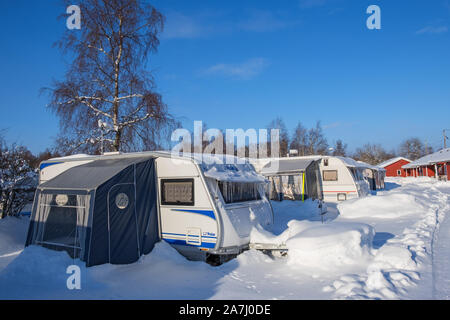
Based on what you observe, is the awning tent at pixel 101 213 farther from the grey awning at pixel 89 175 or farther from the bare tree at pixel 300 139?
the bare tree at pixel 300 139

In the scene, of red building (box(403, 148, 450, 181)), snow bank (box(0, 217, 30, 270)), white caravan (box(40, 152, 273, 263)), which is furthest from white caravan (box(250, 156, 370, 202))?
red building (box(403, 148, 450, 181))

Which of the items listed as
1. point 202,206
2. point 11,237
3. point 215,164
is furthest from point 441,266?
point 11,237

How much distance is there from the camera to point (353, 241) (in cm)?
593

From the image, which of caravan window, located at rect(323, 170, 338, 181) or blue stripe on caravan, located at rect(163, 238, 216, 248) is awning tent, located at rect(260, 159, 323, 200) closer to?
caravan window, located at rect(323, 170, 338, 181)

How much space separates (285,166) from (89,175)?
36.4ft

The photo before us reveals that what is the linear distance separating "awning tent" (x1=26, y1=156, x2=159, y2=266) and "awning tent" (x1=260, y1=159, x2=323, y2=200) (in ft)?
31.0

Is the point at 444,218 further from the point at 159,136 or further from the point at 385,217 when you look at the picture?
the point at 159,136

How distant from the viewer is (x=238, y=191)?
7.47 meters

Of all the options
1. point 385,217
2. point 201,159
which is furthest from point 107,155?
point 385,217

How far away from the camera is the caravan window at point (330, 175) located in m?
16.6

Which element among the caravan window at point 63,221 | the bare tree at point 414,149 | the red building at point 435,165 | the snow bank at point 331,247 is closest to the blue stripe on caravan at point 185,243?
the snow bank at point 331,247
